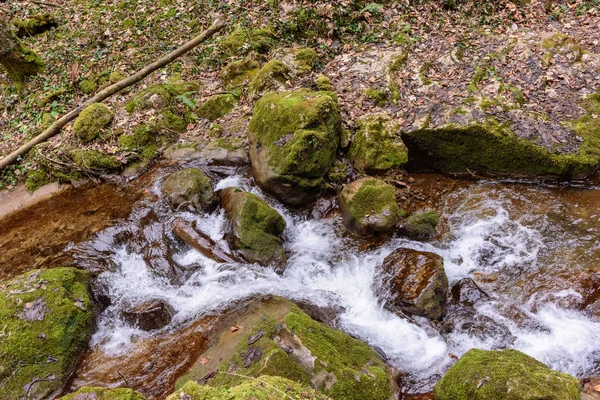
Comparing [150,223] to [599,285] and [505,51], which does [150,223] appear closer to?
[599,285]

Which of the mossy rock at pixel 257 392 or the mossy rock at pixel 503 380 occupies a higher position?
the mossy rock at pixel 257 392

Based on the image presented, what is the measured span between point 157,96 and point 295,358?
297 inches

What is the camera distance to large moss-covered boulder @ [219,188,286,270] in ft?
20.8

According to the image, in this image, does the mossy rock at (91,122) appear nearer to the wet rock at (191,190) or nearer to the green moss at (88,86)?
the green moss at (88,86)

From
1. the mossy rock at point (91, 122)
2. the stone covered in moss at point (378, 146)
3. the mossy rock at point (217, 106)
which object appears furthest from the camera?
the mossy rock at point (217, 106)

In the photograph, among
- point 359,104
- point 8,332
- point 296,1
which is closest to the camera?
point 8,332

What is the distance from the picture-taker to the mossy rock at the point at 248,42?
9891 mm

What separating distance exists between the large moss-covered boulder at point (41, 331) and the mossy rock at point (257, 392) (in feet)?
12.4

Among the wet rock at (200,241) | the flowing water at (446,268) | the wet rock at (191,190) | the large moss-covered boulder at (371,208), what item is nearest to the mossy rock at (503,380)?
the flowing water at (446,268)

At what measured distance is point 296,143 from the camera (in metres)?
6.78

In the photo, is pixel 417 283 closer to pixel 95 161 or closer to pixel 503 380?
pixel 503 380

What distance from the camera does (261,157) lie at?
736 cm

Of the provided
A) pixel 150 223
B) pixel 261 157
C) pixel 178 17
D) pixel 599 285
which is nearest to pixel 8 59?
pixel 178 17

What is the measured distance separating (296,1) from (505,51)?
518cm
